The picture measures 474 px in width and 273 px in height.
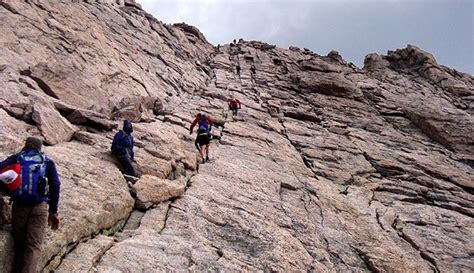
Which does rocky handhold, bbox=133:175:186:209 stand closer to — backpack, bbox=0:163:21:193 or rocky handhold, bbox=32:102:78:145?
rocky handhold, bbox=32:102:78:145

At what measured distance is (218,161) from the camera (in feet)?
72.4

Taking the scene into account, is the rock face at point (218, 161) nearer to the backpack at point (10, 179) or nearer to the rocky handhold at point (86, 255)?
the rocky handhold at point (86, 255)

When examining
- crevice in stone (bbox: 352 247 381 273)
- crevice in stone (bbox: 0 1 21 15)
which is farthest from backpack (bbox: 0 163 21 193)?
crevice in stone (bbox: 0 1 21 15)

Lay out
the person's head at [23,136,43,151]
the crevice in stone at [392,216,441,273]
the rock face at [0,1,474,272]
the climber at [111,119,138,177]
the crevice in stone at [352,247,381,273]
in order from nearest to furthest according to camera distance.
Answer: the person's head at [23,136,43,151] < the rock face at [0,1,474,272] < the climber at [111,119,138,177] < the crevice in stone at [352,247,381,273] < the crevice in stone at [392,216,441,273]

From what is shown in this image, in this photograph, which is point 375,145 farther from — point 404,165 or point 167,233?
point 167,233

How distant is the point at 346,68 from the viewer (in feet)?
207

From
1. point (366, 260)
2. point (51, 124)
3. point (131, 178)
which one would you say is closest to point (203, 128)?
point (131, 178)

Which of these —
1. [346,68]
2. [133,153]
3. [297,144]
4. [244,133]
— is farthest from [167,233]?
[346,68]

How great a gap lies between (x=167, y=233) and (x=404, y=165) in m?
24.0

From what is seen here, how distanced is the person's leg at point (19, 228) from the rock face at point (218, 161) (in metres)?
0.28

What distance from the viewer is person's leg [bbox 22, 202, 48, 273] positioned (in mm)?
8742

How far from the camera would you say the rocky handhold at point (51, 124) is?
1568 cm

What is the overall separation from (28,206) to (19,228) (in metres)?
0.56

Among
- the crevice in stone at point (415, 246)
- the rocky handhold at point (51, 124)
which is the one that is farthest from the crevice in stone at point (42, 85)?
the crevice in stone at point (415, 246)
